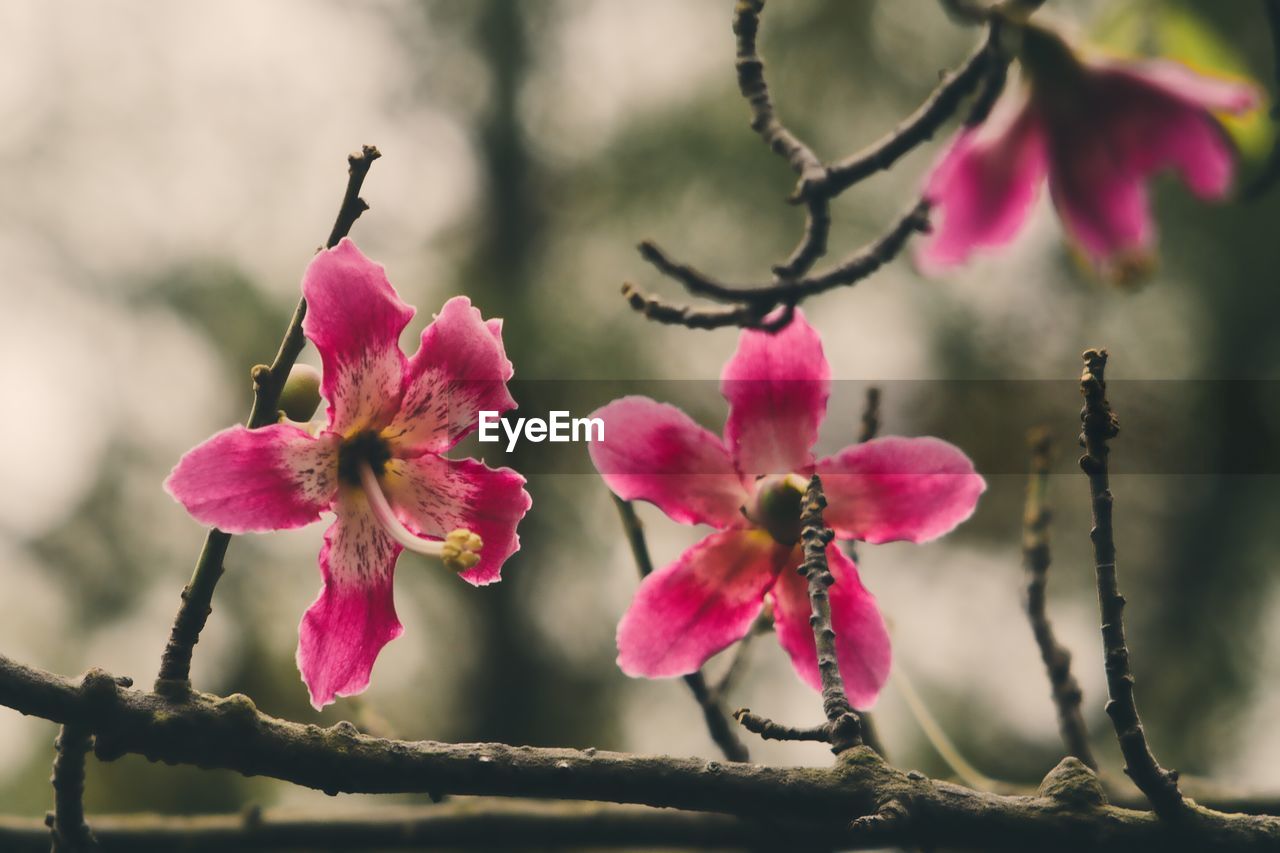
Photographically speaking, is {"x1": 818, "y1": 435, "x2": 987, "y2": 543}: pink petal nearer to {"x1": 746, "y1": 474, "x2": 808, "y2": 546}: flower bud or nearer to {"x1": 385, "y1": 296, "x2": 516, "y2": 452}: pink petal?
{"x1": 746, "y1": 474, "x2": 808, "y2": 546}: flower bud

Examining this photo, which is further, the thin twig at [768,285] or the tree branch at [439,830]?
the tree branch at [439,830]

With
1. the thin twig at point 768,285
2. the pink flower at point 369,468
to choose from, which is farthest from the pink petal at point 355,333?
the thin twig at point 768,285

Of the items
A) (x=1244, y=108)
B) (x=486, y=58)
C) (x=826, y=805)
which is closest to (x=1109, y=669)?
(x=826, y=805)

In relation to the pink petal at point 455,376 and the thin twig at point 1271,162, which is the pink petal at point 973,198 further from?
the pink petal at point 455,376

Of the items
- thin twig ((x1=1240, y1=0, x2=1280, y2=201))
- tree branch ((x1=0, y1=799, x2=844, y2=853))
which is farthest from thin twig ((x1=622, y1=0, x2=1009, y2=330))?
tree branch ((x1=0, y1=799, x2=844, y2=853))

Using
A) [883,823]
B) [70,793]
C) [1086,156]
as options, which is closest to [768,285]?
[1086,156]

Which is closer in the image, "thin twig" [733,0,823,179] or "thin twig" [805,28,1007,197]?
"thin twig" [805,28,1007,197]
